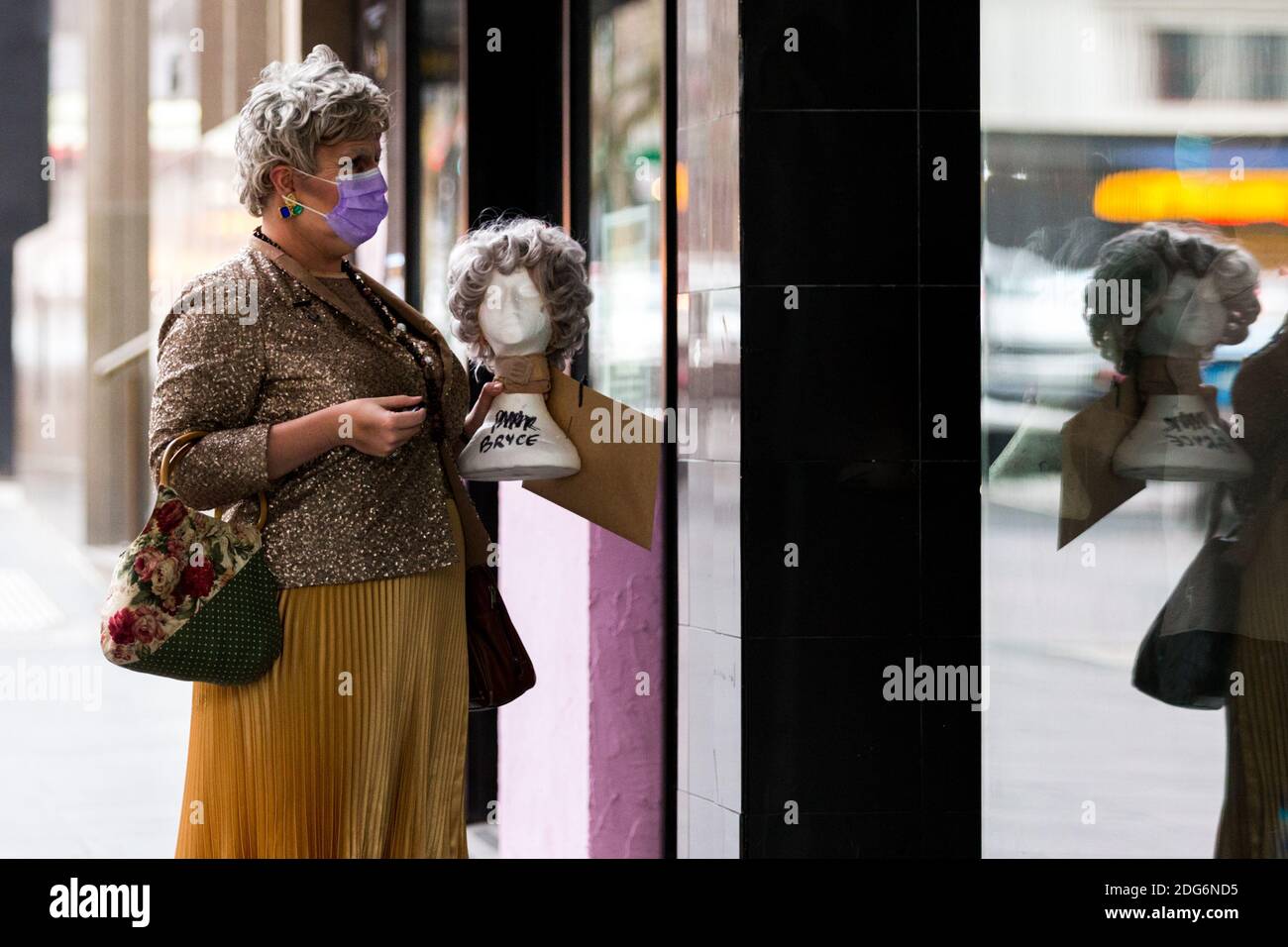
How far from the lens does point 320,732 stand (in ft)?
8.83

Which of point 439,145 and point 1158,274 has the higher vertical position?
point 439,145

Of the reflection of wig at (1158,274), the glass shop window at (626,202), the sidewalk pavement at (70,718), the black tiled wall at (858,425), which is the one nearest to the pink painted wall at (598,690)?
the glass shop window at (626,202)

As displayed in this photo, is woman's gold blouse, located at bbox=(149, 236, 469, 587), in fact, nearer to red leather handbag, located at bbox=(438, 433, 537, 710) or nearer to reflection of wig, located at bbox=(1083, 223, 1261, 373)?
red leather handbag, located at bbox=(438, 433, 537, 710)

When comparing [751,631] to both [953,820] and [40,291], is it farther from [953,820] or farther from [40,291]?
[40,291]

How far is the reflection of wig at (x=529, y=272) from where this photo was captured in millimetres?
2957

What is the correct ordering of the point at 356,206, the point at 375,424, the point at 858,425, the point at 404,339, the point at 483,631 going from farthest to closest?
the point at 858,425 < the point at 483,631 < the point at 404,339 < the point at 356,206 < the point at 375,424

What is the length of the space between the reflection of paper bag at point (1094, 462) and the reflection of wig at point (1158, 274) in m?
0.09

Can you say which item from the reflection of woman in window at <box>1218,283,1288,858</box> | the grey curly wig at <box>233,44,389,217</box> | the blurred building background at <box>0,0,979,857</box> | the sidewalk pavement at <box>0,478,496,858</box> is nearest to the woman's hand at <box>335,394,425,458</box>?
the grey curly wig at <box>233,44,389,217</box>

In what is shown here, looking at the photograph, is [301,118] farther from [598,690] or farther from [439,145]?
[439,145]

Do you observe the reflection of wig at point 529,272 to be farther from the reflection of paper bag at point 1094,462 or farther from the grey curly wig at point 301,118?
the reflection of paper bag at point 1094,462

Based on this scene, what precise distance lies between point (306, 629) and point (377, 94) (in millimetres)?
938

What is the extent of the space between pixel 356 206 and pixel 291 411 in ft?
1.22

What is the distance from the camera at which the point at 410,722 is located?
2.75 metres

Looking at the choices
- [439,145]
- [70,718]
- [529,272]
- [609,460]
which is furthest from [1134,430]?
[70,718]
